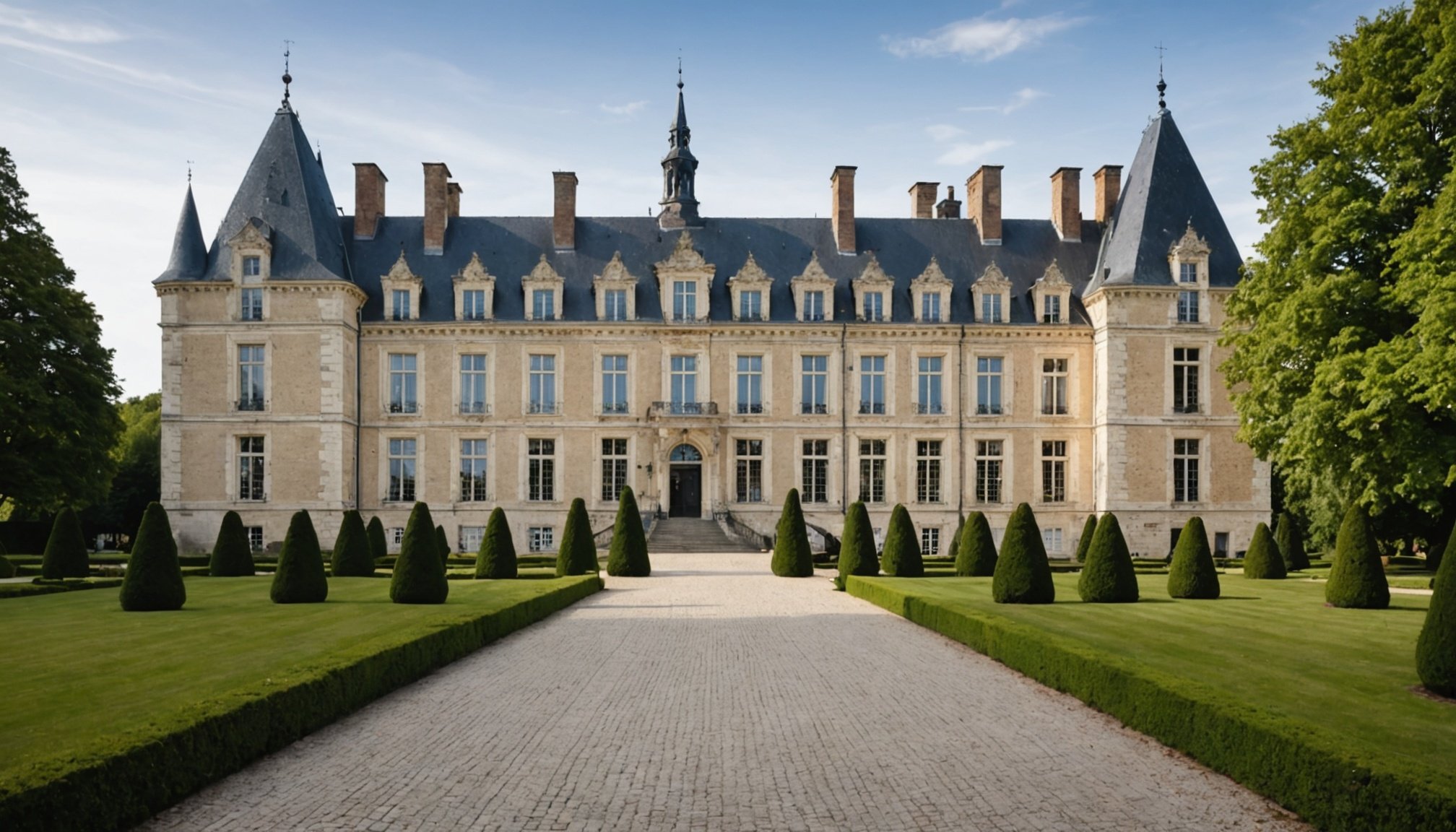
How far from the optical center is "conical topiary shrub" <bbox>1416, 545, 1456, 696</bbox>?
370 inches

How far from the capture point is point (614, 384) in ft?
119

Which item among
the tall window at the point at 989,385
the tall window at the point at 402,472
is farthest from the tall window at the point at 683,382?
the tall window at the point at 989,385

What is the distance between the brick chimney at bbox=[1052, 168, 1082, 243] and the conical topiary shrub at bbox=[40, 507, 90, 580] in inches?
1152

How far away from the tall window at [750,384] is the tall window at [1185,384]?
12.4 meters

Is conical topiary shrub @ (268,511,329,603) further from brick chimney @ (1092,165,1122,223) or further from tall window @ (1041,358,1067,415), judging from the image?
brick chimney @ (1092,165,1122,223)

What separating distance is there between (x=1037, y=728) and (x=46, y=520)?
3787 cm

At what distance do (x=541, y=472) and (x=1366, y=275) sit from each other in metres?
23.2

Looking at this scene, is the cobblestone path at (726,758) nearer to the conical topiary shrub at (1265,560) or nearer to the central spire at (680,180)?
the conical topiary shrub at (1265,560)

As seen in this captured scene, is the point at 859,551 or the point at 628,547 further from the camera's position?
the point at 628,547

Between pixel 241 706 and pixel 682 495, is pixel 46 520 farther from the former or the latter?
pixel 241 706

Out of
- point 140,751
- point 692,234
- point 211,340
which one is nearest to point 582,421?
point 692,234

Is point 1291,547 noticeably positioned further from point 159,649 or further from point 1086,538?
point 159,649

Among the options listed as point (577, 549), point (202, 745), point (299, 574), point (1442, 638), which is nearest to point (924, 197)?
point (577, 549)

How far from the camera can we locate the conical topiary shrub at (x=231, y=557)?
887 inches
